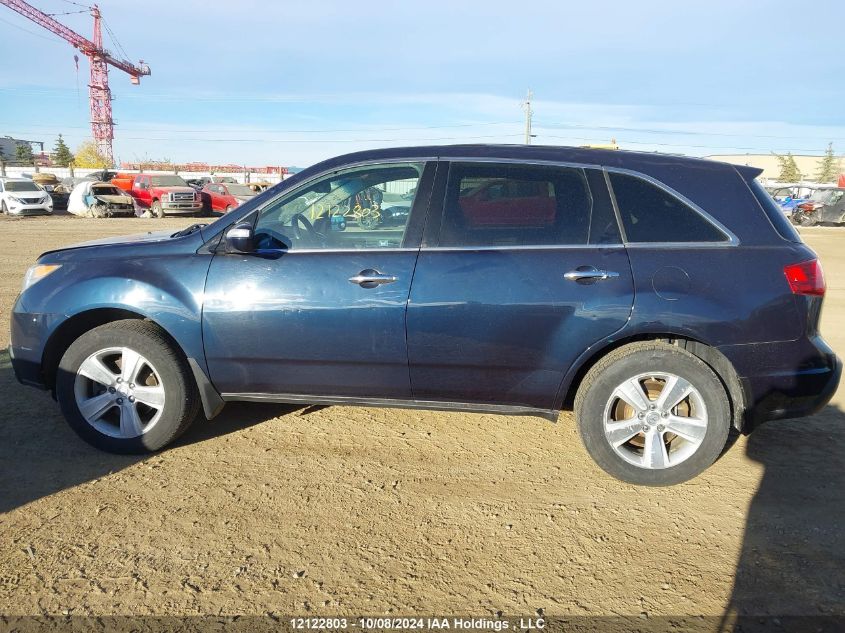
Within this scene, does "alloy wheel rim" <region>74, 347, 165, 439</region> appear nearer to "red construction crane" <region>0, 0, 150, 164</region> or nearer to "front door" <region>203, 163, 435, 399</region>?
"front door" <region>203, 163, 435, 399</region>

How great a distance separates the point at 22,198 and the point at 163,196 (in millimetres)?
5178

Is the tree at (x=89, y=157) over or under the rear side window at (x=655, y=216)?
over

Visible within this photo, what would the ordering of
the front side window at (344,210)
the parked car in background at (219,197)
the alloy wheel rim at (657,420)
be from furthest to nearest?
the parked car in background at (219,197)
the front side window at (344,210)
the alloy wheel rim at (657,420)

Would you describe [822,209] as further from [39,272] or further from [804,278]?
[39,272]

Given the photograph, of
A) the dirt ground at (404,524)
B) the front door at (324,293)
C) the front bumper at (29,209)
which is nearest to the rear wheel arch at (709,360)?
the dirt ground at (404,524)

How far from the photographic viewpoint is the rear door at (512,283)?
3.34 m

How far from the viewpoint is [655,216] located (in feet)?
11.2

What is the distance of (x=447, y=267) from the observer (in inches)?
135

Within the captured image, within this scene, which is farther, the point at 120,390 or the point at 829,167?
the point at 829,167

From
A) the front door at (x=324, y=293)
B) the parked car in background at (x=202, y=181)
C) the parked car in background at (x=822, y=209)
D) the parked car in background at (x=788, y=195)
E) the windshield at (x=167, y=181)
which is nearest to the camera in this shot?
the front door at (x=324, y=293)

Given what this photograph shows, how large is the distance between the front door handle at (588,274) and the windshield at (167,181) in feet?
94.2

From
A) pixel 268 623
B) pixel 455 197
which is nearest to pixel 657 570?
pixel 268 623

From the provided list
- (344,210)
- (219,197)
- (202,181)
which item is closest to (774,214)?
(344,210)

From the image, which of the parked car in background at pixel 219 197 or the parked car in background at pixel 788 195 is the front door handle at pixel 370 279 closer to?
the parked car in background at pixel 219 197
